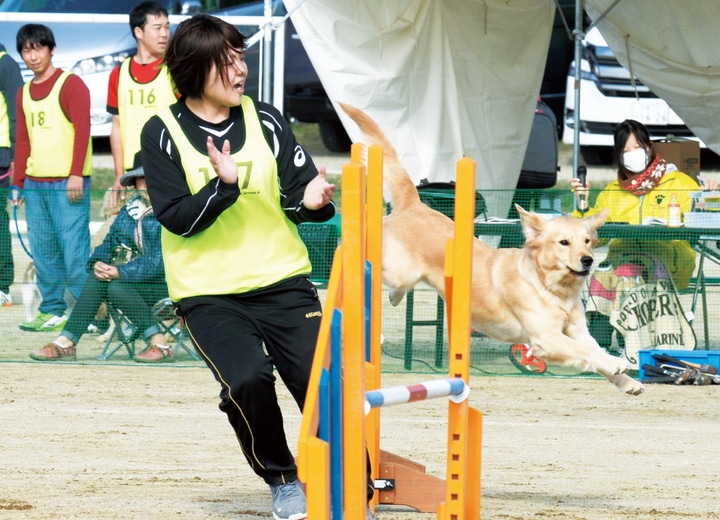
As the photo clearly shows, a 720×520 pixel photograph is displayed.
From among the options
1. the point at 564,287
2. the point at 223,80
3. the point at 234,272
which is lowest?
the point at 564,287

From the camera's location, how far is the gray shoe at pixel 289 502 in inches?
157

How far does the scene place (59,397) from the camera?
7004 millimetres

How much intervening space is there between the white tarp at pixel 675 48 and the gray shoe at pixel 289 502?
6546 mm

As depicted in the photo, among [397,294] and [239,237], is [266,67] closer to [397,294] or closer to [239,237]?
[397,294]

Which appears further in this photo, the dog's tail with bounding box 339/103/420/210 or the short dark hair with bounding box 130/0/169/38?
the short dark hair with bounding box 130/0/169/38

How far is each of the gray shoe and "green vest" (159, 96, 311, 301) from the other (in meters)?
0.66

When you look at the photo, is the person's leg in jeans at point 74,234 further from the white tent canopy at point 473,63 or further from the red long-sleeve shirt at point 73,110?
the white tent canopy at point 473,63

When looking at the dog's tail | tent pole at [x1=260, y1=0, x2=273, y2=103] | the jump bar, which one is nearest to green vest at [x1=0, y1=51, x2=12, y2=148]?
tent pole at [x1=260, y1=0, x2=273, y2=103]

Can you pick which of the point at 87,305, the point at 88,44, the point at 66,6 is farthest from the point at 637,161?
the point at 66,6

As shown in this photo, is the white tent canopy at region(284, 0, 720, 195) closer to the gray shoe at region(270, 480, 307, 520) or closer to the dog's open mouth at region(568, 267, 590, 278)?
the dog's open mouth at region(568, 267, 590, 278)

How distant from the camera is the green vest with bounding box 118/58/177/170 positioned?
812 centimetres

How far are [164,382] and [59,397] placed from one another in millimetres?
746

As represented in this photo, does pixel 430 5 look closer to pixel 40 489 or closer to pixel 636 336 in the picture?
pixel 636 336

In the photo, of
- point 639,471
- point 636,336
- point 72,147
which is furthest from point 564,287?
point 72,147
